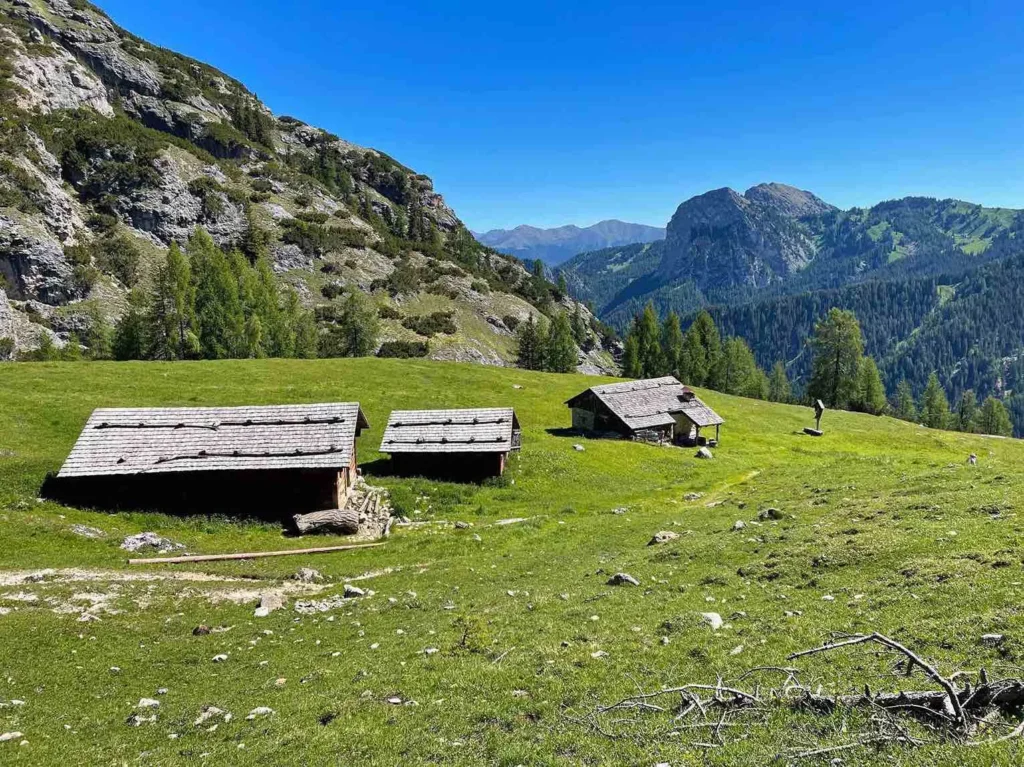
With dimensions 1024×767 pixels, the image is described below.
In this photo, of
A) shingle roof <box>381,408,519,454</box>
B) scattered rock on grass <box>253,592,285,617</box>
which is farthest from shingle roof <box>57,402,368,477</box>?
scattered rock on grass <box>253,592,285,617</box>

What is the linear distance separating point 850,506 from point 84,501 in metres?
38.9

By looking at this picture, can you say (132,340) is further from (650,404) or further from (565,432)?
(650,404)

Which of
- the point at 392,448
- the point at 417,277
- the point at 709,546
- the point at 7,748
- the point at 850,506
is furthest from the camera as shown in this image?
the point at 417,277

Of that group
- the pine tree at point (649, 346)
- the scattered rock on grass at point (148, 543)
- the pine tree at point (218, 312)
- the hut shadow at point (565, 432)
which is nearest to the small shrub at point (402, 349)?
the pine tree at point (218, 312)

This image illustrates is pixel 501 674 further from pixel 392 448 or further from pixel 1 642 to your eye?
pixel 392 448

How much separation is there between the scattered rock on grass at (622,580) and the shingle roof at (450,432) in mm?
23870

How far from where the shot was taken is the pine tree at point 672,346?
127 m

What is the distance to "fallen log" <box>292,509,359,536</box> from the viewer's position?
3222 centimetres

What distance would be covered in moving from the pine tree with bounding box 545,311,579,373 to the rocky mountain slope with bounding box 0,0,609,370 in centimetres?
2224

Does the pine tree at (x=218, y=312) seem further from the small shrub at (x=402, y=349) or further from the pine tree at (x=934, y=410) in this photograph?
the pine tree at (x=934, y=410)

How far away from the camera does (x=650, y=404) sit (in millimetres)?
66562

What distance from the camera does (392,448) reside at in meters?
44.1

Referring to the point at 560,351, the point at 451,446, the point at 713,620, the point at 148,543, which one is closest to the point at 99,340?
the point at 451,446

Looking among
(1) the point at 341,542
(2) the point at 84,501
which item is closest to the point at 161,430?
(2) the point at 84,501
